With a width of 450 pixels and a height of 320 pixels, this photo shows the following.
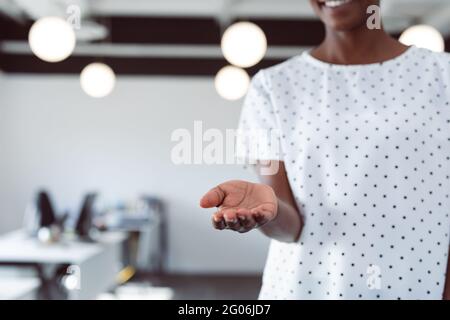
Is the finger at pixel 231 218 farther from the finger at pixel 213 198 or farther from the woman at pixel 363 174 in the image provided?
the woman at pixel 363 174

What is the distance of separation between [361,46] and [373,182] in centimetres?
20

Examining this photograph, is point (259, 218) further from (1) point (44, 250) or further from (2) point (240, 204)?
(1) point (44, 250)

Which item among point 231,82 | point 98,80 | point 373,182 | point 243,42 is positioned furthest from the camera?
point 231,82

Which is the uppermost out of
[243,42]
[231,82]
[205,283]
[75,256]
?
[231,82]

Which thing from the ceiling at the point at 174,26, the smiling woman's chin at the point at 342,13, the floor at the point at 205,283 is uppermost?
the ceiling at the point at 174,26

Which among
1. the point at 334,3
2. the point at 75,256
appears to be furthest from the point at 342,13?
the point at 75,256

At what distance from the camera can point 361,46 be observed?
840mm

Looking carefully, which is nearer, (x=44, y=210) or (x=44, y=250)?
(x=44, y=250)

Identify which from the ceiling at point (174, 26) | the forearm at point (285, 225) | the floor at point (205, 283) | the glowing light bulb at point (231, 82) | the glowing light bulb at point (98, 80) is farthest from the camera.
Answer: the ceiling at point (174, 26)

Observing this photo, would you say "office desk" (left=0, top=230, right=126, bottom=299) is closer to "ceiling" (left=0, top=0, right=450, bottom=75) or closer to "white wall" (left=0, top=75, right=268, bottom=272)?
"white wall" (left=0, top=75, right=268, bottom=272)

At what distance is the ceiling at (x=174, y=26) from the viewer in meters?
5.84

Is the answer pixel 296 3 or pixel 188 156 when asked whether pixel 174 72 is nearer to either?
pixel 296 3

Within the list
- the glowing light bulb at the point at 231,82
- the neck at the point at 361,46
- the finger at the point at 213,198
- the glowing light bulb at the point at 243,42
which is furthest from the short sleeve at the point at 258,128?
the glowing light bulb at the point at 231,82

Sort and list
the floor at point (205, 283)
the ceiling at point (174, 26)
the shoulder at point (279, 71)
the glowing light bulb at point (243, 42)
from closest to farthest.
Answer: the shoulder at point (279, 71) → the glowing light bulb at point (243, 42) → the floor at point (205, 283) → the ceiling at point (174, 26)
